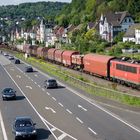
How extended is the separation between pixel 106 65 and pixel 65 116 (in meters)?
25.1

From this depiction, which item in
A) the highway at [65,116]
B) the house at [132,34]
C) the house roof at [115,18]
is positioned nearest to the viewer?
the highway at [65,116]

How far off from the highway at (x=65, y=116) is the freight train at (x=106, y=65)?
5692mm

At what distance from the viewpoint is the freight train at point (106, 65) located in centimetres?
5300

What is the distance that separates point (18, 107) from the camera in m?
45.6

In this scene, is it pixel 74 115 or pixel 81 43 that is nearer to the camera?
pixel 74 115

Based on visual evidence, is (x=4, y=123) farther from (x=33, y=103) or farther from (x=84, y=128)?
(x=33, y=103)

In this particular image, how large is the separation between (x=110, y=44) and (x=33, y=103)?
3405 inches

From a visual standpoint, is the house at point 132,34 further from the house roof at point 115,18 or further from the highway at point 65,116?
the highway at point 65,116

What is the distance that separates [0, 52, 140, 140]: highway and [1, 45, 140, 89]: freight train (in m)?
5.69

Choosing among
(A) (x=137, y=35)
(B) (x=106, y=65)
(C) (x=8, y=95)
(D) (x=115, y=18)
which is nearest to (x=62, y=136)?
(C) (x=8, y=95)

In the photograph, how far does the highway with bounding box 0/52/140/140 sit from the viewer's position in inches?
1273

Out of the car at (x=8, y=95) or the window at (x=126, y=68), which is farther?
the window at (x=126, y=68)

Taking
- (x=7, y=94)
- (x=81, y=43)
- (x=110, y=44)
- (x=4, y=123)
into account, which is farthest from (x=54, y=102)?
(x=110, y=44)

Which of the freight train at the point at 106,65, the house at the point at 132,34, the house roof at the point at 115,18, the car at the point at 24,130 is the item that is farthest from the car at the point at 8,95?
the house roof at the point at 115,18
